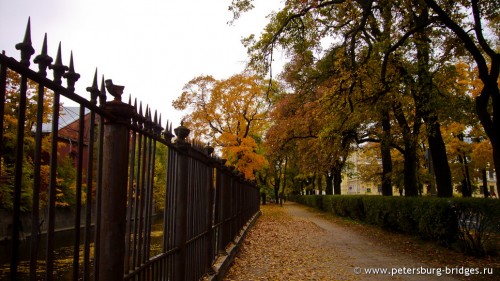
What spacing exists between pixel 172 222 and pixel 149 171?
3.84 feet

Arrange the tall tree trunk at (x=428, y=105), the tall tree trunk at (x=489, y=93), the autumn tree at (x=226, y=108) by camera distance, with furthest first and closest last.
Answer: the autumn tree at (x=226, y=108) → the tall tree trunk at (x=428, y=105) → the tall tree trunk at (x=489, y=93)

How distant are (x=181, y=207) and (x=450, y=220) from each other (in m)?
8.57

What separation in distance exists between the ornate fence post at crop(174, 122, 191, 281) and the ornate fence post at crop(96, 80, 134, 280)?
1743 millimetres

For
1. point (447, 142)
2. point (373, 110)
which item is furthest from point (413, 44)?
point (447, 142)

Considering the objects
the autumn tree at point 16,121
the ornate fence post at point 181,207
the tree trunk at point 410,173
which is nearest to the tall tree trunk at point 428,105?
the tree trunk at point 410,173

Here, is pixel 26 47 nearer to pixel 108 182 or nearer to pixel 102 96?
pixel 102 96

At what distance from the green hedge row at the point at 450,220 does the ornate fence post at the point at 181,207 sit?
24.7 feet

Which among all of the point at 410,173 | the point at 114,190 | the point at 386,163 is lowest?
the point at 114,190

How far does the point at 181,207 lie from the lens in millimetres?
4430

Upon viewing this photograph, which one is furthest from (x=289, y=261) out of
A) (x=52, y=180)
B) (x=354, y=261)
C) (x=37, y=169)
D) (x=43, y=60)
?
(x=43, y=60)

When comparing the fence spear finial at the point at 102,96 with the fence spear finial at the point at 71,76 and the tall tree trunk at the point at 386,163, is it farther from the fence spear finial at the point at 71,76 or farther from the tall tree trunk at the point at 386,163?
the tall tree trunk at the point at 386,163

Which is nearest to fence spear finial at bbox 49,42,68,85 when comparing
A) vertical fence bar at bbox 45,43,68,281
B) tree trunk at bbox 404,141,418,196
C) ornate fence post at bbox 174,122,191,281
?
vertical fence bar at bbox 45,43,68,281

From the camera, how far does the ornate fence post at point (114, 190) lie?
2.45 m

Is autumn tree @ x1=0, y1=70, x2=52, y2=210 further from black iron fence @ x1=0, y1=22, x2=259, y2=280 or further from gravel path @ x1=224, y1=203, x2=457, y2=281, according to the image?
gravel path @ x1=224, y1=203, x2=457, y2=281
